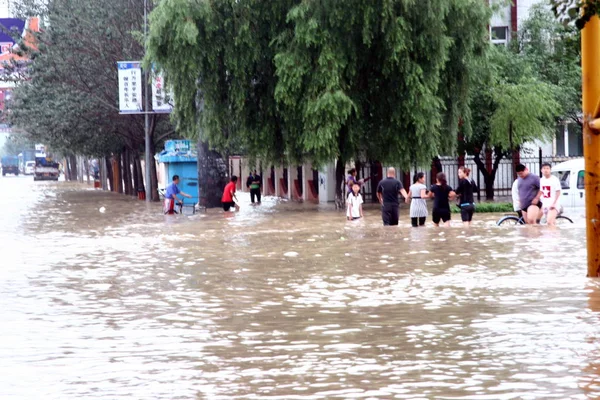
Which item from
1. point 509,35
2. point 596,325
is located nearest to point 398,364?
point 596,325

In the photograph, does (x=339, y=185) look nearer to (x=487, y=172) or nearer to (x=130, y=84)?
(x=487, y=172)

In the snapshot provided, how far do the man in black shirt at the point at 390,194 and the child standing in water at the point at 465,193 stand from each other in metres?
1.26

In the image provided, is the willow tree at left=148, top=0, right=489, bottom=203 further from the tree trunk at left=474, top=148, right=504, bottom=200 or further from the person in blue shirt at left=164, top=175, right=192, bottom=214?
the tree trunk at left=474, top=148, right=504, bottom=200

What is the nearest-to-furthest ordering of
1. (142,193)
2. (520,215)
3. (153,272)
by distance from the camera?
(153,272) < (520,215) < (142,193)

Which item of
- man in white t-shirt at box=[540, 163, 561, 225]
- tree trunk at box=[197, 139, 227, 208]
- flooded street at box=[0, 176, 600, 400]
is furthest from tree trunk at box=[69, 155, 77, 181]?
man in white t-shirt at box=[540, 163, 561, 225]

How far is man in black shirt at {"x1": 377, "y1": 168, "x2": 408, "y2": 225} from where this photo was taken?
27422mm

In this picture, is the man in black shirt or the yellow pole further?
the man in black shirt

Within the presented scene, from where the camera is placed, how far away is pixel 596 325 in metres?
11.8

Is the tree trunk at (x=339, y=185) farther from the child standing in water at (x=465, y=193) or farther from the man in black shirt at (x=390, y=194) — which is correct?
the child standing in water at (x=465, y=193)

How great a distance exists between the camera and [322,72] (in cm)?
3591

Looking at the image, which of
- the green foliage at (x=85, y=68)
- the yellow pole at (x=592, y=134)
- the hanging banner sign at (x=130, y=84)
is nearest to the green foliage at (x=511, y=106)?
the hanging banner sign at (x=130, y=84)

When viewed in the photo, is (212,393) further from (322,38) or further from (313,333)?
(322,38)

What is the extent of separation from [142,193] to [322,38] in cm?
2464

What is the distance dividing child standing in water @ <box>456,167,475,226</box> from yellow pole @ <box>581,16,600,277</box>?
978 cm
